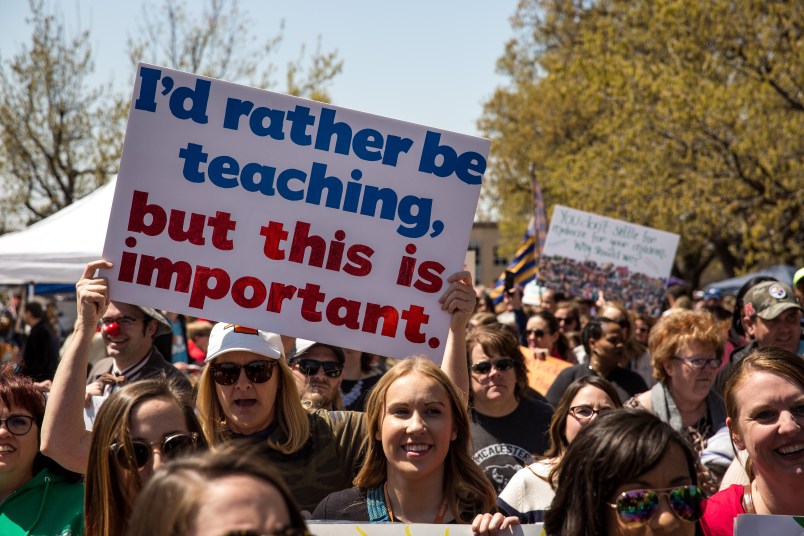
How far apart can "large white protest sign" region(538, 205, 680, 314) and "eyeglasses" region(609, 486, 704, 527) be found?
396 inches

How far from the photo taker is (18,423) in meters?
Answer: 3.78

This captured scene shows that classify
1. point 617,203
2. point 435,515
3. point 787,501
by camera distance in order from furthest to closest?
point 617,203
point 435,515
point 787,501

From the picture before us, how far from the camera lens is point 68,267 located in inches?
405

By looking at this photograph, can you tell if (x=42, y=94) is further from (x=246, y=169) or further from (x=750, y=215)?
(x=246, y=169)

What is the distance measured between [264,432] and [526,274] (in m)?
10.7

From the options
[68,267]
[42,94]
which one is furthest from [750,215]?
[42,94]

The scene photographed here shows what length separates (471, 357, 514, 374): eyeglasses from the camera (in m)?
5.25

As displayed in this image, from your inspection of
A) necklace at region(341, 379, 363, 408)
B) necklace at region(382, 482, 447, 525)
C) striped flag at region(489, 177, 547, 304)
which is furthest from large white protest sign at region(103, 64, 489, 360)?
striped flag at region(489, 177, 547, 304)

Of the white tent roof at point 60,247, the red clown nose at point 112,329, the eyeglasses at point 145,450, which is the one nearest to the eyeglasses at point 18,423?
the eyeglasses at point 145,450

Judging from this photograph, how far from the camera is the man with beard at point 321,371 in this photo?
525cm

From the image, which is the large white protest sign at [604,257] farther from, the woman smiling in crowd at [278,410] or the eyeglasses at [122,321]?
the woman smiling in crowd at [278,410]

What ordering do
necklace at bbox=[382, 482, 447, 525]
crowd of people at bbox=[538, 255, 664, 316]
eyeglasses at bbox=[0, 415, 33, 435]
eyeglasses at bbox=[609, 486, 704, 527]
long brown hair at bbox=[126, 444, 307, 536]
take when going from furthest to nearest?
crowd of people at bbox=[538, 255, 664, 316] < eyeglasses at bbox=[0, 415, 33, 435] < necklace at bbox=[382, 482, 447, 525] < eyeglasses at bbox=[609, 486, 704, 527] < long brown hair at bbox=[126, 444, 307, 536]

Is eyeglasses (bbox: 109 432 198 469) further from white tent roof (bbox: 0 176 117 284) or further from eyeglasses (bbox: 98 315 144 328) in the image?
white tent roof (bbox: 0 176 117 284)

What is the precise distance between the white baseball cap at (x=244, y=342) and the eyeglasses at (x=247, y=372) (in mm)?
45
